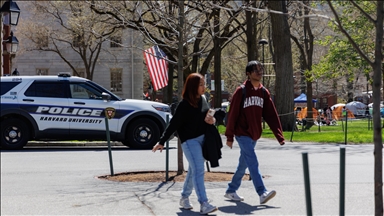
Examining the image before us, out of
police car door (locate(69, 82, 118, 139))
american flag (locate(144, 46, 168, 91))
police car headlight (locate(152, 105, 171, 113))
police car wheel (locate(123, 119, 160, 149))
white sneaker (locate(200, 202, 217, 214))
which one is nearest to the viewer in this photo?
white sneaker (locate(200, 202, 217, 214))

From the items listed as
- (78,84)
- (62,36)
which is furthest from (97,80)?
(78,84)

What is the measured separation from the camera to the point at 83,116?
19.5 m

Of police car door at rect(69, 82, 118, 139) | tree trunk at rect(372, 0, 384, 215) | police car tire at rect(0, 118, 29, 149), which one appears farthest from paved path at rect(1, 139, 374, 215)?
tree trunk at rect(372, 0, 384, 215)

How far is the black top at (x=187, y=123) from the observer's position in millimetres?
8648

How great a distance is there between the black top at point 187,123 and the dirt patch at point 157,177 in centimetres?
334

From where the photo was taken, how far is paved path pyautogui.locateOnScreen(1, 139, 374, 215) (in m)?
9.13

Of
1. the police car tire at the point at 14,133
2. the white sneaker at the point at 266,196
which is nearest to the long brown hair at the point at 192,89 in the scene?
the white sneaker at the point at 266,196

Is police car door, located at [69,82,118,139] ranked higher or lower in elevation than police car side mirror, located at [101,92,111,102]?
lower

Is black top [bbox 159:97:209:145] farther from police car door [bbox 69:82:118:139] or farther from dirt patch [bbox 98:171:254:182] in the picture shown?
police car door [bbox 69:82:118:139]

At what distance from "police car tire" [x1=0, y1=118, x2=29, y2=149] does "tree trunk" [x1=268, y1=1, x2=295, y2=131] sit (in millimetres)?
13277

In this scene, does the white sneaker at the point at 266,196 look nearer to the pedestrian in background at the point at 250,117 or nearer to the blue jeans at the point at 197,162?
the pedestrian in background at the point at 250,117

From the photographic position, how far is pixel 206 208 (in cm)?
851

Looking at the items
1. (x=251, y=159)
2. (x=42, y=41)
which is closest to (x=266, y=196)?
(x=251, y=159)

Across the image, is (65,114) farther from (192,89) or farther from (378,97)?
(378,97)
